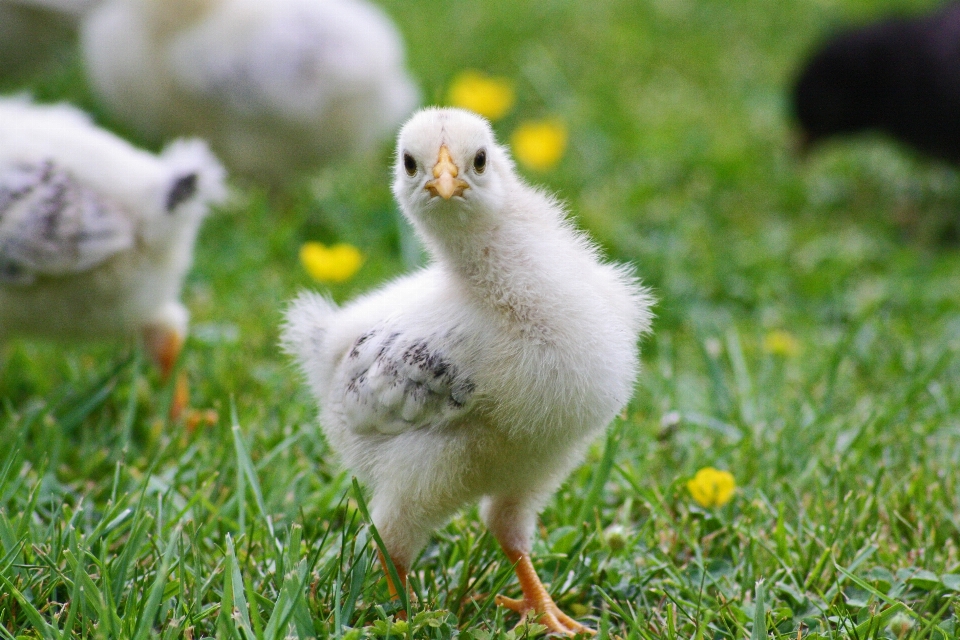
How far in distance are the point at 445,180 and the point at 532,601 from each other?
862mm

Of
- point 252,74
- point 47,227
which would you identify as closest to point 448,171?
point 47,227

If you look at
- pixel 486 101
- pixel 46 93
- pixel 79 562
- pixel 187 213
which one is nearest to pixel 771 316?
pixel 486 101

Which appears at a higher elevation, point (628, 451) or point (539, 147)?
point (539, 147)

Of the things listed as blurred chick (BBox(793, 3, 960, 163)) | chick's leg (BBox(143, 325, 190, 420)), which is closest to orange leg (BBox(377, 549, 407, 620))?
chick's leg (BBox(143, 325, 190, 420))

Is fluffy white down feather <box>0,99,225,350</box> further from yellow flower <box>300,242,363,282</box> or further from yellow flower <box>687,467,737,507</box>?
yellow flower <box>687,467,737,507</box>

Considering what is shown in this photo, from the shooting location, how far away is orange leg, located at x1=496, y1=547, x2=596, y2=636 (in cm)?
190

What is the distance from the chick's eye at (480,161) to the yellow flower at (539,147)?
267cm

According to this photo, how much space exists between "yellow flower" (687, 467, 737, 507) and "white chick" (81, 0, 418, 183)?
251 cm

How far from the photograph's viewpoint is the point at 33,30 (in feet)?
14.5

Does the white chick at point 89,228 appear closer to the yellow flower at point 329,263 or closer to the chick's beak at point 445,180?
the yellow flower at point 329,263

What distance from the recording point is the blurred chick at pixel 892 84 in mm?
4828

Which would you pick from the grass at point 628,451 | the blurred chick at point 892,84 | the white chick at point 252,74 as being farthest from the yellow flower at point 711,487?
the blurred chick at point 892,84

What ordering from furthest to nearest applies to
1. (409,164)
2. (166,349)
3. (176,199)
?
(166,349) → (176,199) → (409,164)

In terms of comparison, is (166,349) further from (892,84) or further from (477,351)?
(892,84)
